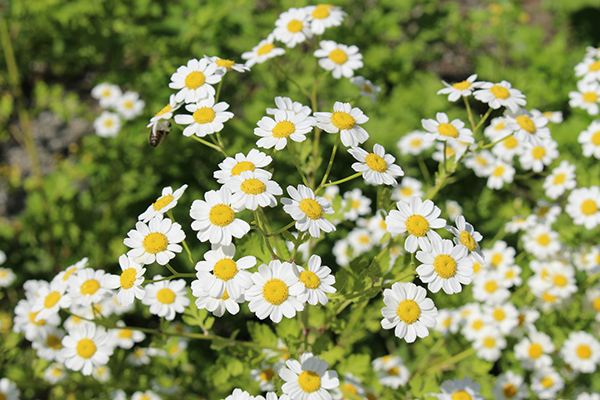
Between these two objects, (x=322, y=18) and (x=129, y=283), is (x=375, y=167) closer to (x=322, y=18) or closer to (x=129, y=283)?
(x=129, y=283)

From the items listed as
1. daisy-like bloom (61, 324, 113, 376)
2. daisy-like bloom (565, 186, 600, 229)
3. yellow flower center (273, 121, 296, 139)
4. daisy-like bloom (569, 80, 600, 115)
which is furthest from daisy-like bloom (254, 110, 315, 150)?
daisy-like bloom (565, 186, 600, 229)

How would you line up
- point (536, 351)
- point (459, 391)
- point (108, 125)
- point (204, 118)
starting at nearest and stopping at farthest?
point (204, 118)
point (459, 391)
point (536, 351)
point (108, 125)

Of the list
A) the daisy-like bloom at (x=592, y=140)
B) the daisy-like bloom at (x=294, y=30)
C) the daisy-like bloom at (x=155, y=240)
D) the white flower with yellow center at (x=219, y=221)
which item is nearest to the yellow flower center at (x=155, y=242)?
the daisy-like bloom at (x=155, y=240)

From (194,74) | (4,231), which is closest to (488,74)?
(194,74)

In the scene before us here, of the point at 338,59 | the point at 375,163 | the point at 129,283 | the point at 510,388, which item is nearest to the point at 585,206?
the point at 510,388

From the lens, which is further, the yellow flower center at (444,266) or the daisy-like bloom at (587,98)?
the daisy-like bloom at (587,98)

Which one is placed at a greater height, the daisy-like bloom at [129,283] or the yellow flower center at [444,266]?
the yellow flower center at [444,266]

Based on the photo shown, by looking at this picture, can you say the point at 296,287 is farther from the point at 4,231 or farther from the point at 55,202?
the point at 4,231

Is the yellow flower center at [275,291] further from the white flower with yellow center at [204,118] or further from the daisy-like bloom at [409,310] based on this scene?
the white flower with yellow center at [204,118]
